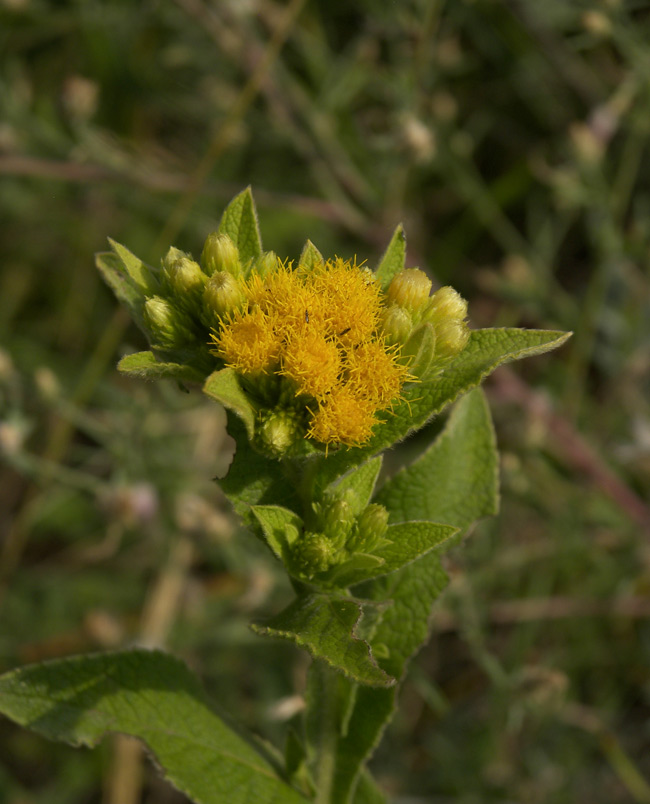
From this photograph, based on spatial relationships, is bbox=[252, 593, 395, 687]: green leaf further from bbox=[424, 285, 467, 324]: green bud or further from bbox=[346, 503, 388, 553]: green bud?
bbox=[424, 285, 467, 324]: green bud

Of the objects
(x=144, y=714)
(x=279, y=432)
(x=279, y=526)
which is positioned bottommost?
(x=144, y=714)

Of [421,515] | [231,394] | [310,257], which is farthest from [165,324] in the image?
[421,515]

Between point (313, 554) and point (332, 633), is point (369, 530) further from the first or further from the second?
point (332, 633)

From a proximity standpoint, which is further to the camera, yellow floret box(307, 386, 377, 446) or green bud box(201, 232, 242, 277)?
green bud box(201, 232, 242, 277)

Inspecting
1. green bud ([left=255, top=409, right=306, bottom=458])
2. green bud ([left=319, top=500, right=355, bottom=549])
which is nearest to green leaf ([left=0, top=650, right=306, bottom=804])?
green bud ([left=319, top=500, right=355, bottom=549])

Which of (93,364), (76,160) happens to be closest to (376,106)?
(76,160)

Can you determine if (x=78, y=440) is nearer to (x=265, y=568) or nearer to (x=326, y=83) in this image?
(x=265, y=568)
